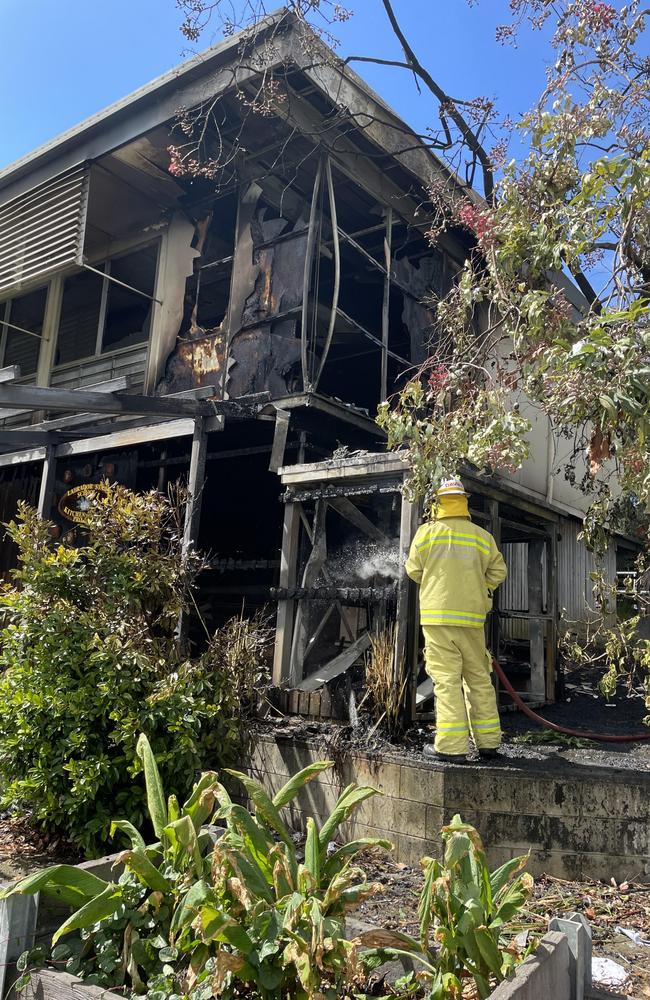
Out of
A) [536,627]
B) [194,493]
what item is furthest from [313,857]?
[536,627]

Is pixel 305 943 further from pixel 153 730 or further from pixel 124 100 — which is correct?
pixel 124 100

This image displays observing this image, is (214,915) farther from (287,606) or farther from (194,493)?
(194,493)

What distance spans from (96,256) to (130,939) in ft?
32.1

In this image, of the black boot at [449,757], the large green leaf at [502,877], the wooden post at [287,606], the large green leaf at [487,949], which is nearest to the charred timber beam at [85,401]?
the wooden post at [287,606]

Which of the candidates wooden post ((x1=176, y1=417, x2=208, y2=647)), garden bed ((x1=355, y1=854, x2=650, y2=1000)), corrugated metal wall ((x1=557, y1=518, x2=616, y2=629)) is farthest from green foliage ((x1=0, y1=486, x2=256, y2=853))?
corrugated metal wall ((x1=557, y1=518, x2=616, y2=629))

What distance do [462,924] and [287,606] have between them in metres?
4.30

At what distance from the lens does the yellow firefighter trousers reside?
505 cm

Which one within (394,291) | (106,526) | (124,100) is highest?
(124,100)

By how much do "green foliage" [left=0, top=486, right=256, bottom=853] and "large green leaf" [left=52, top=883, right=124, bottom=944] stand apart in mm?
1923

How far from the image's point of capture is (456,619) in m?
5.11

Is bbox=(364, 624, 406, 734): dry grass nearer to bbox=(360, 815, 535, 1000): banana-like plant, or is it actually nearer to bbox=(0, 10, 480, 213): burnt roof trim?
bbox=(360, 815, 535, 1000): banana-like plant

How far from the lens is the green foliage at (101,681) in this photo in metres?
4.88

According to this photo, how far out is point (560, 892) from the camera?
4.47 m

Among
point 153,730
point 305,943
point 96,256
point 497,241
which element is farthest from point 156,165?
point 305,943
